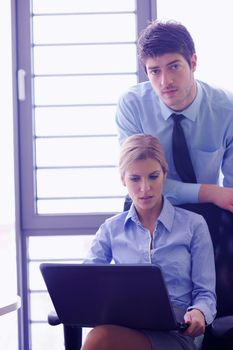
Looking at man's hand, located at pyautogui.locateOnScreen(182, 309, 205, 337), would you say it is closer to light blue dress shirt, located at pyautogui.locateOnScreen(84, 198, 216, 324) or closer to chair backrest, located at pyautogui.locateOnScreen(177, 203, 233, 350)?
light blue dress shirt, located at pyautogui.locateOnScreen(84, 198, 216, 324)

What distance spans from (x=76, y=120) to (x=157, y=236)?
1175 millimetres

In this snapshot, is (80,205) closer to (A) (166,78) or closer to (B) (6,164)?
(B) (6,164)

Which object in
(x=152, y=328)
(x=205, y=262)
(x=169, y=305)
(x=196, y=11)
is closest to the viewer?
(x=169, y=305)

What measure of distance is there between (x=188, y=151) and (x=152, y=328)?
691 millimetres

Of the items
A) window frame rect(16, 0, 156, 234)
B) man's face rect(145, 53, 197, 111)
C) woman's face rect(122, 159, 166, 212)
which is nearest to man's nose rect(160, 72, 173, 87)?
man's face rect(145, 53, 197, 111)

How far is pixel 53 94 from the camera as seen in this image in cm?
296

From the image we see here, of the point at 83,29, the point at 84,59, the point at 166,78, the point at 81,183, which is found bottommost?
the point at 81,183

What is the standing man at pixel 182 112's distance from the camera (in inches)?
78.1

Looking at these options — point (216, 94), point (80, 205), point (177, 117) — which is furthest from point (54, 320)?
point (80, 205)

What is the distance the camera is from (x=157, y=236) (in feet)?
6.34

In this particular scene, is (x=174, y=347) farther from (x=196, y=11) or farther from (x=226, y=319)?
(x=196, y=11)

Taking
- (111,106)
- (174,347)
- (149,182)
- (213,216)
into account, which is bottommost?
(174,347)

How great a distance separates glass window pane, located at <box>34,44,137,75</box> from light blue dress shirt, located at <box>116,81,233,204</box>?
2.64ft

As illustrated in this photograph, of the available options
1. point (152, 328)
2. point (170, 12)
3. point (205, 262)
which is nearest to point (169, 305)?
point (152, 328)
